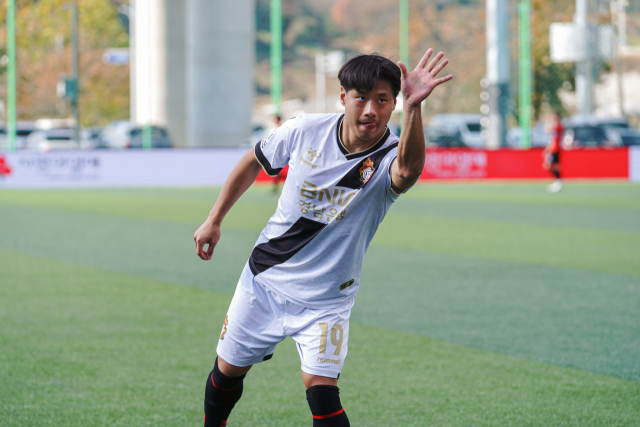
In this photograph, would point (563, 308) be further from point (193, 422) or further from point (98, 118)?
point (98, 118)

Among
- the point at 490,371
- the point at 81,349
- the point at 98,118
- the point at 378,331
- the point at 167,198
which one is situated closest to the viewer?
the point at 490,371

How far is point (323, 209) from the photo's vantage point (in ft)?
11.4

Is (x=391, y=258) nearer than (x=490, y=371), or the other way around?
(x=490, y=371)

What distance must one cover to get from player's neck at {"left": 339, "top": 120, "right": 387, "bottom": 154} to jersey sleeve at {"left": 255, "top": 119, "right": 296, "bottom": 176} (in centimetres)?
26

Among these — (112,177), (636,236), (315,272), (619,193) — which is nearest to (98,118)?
(112,177)

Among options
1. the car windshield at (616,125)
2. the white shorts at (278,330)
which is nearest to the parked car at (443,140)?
the car windshield at (616,125)

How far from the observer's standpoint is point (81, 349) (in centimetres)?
584

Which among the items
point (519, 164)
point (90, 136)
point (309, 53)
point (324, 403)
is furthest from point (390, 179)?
point (90, 136)

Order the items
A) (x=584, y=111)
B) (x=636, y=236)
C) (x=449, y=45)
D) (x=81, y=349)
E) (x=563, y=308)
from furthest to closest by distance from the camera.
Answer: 1. (x=449, y=45)
2. (x=584, y=111)
3. (x=636, y=236)
4. (x=563, y=308)
5. (x=81, y=349)

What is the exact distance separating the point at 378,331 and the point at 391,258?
3713 mm

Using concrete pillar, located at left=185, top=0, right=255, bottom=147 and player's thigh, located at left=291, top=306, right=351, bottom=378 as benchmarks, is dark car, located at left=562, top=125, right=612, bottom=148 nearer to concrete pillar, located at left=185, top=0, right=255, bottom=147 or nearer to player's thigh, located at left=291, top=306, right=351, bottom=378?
concrete pillar, located at left=185, top=0, right=255, bottom=147

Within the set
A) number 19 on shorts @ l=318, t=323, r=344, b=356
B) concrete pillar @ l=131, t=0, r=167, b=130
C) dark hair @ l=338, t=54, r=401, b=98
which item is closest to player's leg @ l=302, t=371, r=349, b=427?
number 19 on shorts @ l=318, t=323, r=344, b=356

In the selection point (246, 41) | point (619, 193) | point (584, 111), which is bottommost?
point (619, 193)

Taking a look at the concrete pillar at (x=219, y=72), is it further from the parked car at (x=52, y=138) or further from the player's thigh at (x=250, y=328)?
the player's thigh at (x=250, y=328)
